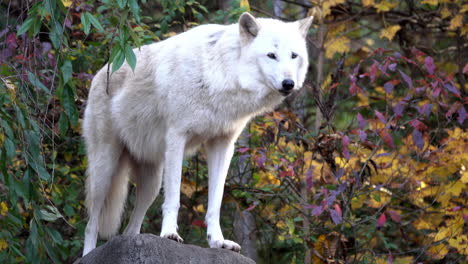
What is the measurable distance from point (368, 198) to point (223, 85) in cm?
291

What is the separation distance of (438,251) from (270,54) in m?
3.05

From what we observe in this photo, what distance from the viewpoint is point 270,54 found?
14.7ft

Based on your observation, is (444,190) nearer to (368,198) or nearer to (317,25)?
(368,198)

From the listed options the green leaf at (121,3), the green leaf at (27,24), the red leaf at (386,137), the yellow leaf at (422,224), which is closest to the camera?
the green leaf at (121,3)

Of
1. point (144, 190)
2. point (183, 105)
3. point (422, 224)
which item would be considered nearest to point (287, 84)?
point (183, 105)

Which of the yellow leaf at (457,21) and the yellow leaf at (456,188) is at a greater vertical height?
the yellow leaf at (457,21)

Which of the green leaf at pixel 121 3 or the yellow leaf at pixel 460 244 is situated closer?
the green leaf at pixel 121 3

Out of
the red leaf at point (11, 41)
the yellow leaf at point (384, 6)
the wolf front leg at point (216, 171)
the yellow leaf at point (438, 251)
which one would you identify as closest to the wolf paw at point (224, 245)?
the wolf front leg at point (216, 171)

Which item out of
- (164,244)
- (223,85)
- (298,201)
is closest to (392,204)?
(298,201)

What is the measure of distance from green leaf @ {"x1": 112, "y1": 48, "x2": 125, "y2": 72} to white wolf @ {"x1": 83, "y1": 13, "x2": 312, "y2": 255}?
122 centimetres

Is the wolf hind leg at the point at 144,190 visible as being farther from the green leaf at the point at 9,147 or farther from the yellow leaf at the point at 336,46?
the yellow leaf at the point at 336,46

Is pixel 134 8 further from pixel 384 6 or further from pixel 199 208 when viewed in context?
pixel 384 6

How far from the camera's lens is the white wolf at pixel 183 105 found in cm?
453

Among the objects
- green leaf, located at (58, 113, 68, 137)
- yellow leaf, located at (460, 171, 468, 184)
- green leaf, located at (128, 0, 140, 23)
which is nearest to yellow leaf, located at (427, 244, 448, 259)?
yellow leaf, located at (460, 171, 468, 184)
